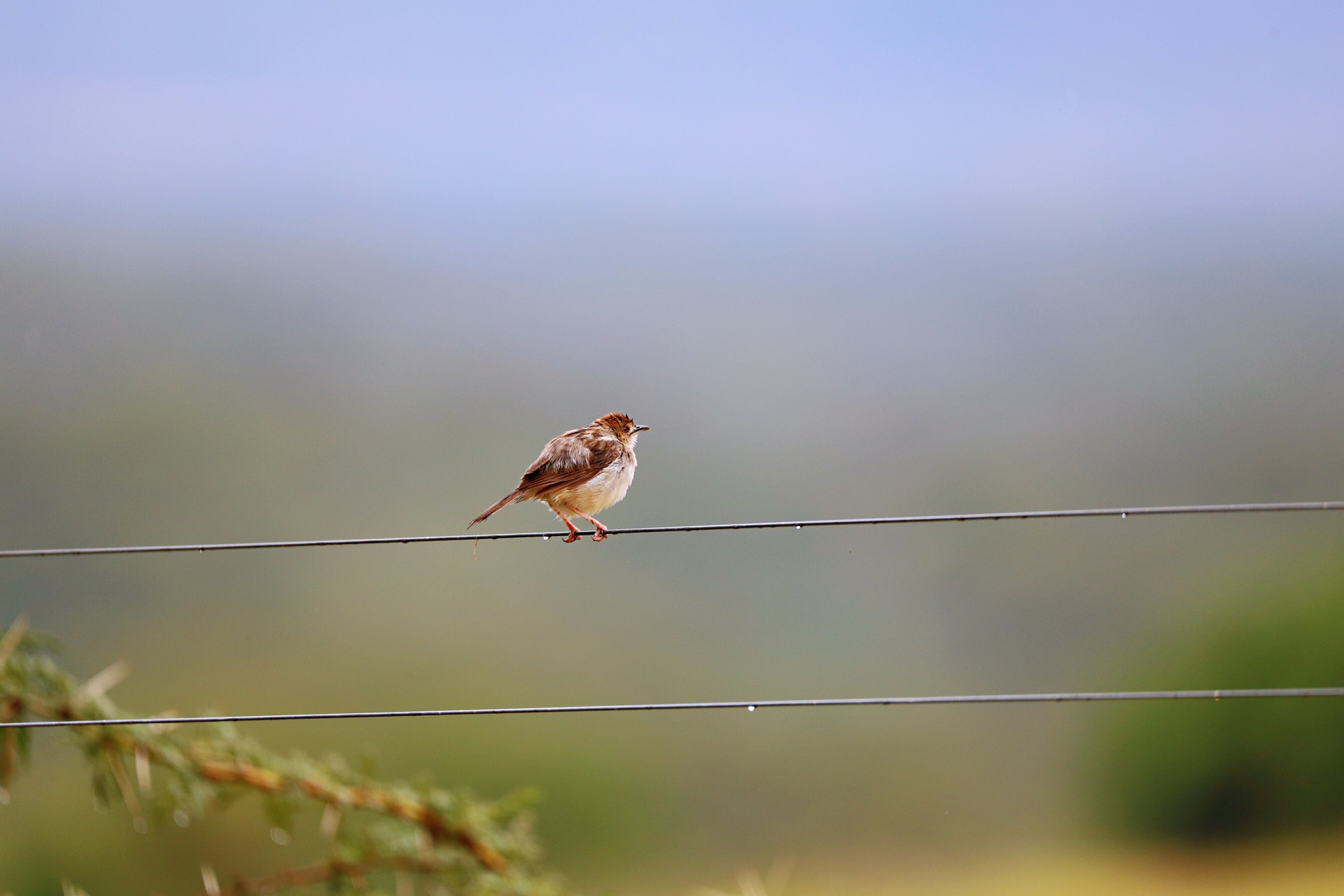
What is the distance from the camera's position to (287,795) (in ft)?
21.8

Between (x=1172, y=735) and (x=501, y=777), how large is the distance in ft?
28.0

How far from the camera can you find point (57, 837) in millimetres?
11922

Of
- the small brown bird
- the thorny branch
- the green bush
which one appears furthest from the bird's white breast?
the green bush

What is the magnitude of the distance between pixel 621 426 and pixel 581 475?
0.98 metres

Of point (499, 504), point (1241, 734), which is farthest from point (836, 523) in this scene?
point (1241, 734)

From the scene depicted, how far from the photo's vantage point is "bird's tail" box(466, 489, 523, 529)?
6598 millimetres

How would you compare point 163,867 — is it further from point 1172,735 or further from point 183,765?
point 1172,735

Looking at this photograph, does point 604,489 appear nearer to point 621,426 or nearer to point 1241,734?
point 621,426

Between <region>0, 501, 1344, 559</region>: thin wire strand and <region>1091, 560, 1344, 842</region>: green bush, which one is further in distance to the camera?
<region>1091, 560, 1344, 842</region>: green bush

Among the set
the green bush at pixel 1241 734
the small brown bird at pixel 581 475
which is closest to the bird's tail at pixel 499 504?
the small brown bird at pixel 581 475

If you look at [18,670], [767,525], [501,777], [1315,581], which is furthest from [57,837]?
[1315,581]

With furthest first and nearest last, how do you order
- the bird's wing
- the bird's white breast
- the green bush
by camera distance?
the green bush → the bird's white breast → the bird's wing

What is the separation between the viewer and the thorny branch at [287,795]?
21.0 feet

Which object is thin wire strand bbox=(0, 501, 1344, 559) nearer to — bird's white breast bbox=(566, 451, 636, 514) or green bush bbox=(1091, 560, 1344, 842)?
bird's white breast bbox=(566, 451, 636, 514)
